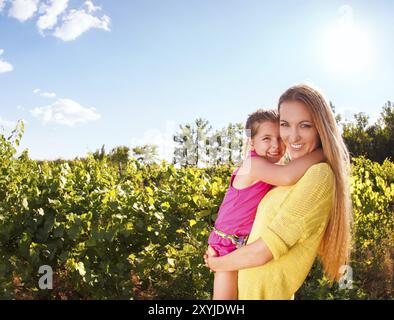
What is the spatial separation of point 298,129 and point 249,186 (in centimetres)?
40

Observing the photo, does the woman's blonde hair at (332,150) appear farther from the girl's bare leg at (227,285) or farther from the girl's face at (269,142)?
the girl's bare leg at (227,285)

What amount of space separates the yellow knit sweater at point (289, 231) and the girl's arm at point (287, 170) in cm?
4

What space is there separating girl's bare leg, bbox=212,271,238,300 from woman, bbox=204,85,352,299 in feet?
0.33

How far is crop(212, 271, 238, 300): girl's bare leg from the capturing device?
6.91 feet

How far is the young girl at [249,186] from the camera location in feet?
6.88

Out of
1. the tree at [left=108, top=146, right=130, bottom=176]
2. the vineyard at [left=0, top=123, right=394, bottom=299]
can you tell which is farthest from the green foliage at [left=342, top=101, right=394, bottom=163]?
the vineyard at [left=0, top=123, right=394, bottom=299]

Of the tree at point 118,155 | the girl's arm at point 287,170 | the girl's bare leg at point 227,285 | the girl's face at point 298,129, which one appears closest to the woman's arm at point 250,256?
the girl's bare leg at point 227,285

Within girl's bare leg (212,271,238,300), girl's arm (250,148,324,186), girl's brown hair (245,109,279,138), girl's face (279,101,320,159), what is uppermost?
girl's brown hair (245,109,279,138)

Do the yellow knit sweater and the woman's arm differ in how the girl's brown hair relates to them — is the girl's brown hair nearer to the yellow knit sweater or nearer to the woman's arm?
the yellow knit sweater

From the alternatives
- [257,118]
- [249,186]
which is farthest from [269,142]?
[249,186]
